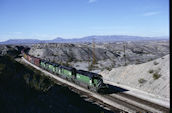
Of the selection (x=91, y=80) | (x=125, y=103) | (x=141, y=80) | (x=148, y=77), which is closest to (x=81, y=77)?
(x=91, y=80)

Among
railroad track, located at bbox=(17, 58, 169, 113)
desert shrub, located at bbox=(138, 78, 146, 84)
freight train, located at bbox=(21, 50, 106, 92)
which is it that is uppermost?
freight train, located at bbox=(21, 50, 106, 92)

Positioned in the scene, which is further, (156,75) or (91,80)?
(156,75)

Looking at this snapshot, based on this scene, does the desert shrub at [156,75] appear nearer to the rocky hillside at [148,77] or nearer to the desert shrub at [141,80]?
the rocky hillside at [148,77]

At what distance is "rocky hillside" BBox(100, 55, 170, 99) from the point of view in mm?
29484

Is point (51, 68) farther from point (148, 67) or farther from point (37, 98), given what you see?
point (37, 98)

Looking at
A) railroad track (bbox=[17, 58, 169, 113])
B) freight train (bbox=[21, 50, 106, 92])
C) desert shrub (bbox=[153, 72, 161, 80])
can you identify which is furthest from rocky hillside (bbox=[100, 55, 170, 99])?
freight train (bbox=[21, 50, 106, 92])

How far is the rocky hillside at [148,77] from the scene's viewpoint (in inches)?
1161

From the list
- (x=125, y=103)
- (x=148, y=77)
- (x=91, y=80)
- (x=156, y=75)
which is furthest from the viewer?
(x=148, y=77)

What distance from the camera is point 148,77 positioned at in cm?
3438

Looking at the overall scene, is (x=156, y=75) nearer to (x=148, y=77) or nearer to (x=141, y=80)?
(x=148, y=77)

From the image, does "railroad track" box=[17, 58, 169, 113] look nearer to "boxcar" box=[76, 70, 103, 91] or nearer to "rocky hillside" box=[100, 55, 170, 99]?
"boxcar" box=[76, 70, 103, 91]

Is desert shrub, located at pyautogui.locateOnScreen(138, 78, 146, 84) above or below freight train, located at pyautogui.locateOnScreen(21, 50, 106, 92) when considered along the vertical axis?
below

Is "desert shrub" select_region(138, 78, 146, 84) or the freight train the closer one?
the freight train

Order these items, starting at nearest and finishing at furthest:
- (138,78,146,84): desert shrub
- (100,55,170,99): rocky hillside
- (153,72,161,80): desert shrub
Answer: (100,55,170,99): rocky hillside < (153,72,161,80): desert shrub < (138,78,146,84): desert shrub
